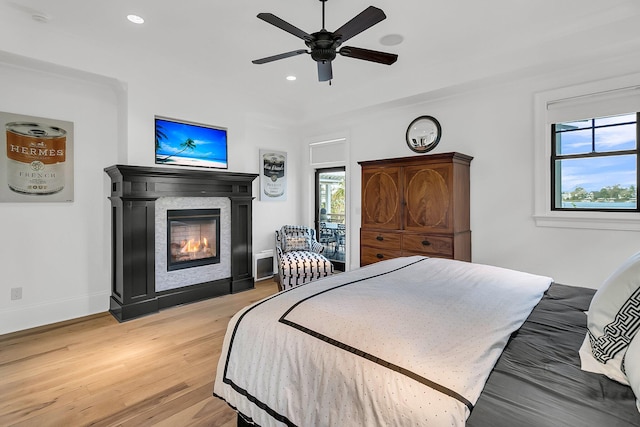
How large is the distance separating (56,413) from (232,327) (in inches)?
55.9

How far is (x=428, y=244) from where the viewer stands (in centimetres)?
373

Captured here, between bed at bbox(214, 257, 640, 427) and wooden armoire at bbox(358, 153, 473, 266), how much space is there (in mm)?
1770

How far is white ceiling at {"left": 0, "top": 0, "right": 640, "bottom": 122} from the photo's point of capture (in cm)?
269

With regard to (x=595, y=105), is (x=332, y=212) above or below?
below

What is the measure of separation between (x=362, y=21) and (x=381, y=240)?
8.67ft

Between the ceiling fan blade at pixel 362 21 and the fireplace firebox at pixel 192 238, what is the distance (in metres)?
2.84

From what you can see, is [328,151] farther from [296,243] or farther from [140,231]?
[140,231]

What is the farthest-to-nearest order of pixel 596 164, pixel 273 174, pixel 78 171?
pixel 273 174 < pixel 78 171 < pixel 596 164

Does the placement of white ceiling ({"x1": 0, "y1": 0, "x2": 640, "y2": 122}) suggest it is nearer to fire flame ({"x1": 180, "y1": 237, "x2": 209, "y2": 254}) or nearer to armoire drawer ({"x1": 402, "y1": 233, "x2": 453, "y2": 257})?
armoire drawer ({"x1": 402, "y1": 233, "x2": 453, "y2": 257})

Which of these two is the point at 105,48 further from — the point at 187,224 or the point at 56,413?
the point at 56,413

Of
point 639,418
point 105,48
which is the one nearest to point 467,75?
point 639,418

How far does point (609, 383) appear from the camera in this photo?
98 centimetres

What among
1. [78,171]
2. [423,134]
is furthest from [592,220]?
[78,171]

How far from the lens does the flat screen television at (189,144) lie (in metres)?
3.93
